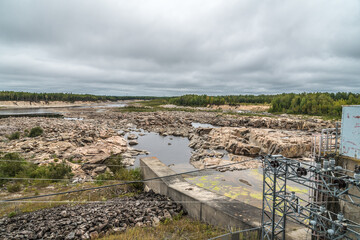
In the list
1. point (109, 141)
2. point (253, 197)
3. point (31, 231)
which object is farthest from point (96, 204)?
point (109, 141)

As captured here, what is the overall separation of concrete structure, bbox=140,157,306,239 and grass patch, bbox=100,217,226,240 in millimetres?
442

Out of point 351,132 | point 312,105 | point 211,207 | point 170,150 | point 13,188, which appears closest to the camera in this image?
point 351,132

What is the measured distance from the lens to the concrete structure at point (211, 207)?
8.02 m

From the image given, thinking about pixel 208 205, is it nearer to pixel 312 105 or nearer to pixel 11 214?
pixel 11 214

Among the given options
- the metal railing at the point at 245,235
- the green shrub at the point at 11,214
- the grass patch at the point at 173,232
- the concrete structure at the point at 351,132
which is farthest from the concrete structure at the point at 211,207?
the green shrub at the point at 11,214

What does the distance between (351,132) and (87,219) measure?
417 inches

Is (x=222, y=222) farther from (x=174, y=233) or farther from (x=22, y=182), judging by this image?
(x=22, y=182)

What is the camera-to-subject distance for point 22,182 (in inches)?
503

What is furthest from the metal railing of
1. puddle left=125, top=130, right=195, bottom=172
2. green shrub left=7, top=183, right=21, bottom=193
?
green shrub left=7, top=183, right=21, bottom=193

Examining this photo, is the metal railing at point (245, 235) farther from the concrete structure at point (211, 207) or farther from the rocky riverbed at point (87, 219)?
the rocky riverbed at point (87, 219)

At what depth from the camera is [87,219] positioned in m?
8.94

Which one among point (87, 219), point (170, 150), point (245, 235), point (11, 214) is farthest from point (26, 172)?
point (170, 150)

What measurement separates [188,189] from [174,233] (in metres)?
2.90

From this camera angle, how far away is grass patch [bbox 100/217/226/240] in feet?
26.1
